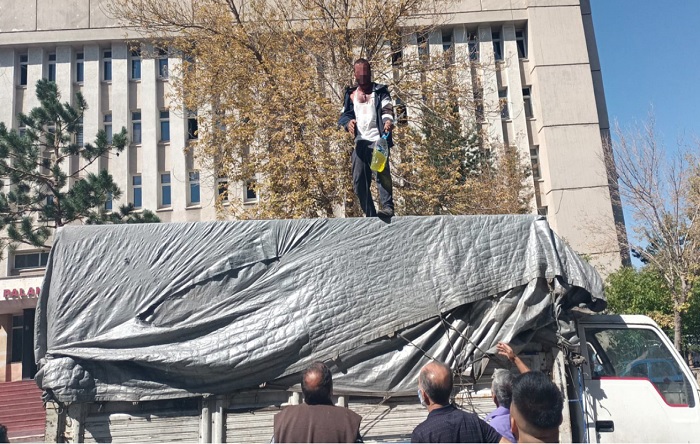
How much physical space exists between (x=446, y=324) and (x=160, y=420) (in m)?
2.38

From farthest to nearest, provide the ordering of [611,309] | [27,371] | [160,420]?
[27,371] → [611,309] → [160,420]

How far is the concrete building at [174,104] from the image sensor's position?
2533 centimetres

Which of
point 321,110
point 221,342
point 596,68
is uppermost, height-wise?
point 596,68

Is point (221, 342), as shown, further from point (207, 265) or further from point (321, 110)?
point (321, 110)

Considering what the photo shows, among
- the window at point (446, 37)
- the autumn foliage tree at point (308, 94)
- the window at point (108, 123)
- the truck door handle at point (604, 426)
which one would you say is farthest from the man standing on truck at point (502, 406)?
the window at point (108, 123)

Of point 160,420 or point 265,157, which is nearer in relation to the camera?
point 160,420

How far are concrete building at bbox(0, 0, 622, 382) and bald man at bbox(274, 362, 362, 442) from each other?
22238 mm

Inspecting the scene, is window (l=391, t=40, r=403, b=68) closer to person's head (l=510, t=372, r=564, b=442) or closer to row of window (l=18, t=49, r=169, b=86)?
person's head (l=510, t=372, r=564, b=442)

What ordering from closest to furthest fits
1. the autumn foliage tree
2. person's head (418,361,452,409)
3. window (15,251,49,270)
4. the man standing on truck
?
person's head (418,361,452,409), the man standing on truck, the autumn foliage tree, window (15,251,49,270)

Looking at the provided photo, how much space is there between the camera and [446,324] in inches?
182

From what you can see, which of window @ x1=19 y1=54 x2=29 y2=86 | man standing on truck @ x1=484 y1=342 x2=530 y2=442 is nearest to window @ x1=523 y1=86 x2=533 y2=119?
window @ x1=19 y1=54 x2=29 y2=86

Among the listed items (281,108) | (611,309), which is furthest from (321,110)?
(611,309)

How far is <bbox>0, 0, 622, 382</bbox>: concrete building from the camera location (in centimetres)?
2533

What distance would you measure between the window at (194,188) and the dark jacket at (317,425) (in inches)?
915
